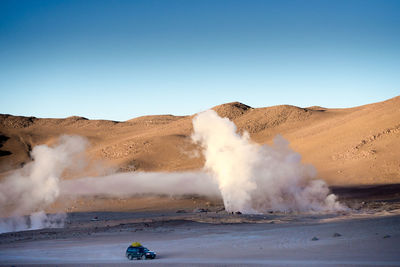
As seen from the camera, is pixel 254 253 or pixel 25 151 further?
pixel 25 151

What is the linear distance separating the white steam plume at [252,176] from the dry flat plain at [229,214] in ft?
11.1

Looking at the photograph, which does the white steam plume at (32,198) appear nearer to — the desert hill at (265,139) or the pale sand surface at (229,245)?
the pale sand surface at (229,245)

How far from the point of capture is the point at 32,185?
66312 millimetres

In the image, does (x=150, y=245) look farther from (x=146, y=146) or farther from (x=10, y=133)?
(x=10, y=133)

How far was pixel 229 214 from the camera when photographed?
54.5 meters

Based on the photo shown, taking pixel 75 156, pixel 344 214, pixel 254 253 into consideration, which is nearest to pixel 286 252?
pixel 254 253

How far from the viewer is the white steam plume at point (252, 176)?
188 ft

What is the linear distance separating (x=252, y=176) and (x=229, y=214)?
20.0 ft

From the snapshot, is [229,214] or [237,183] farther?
[237,183]

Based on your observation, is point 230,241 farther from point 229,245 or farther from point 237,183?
point 237,183

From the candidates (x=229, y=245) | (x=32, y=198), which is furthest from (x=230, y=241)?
(x=32, y=198)

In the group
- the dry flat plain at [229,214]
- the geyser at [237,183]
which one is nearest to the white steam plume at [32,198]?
the geyser at [237,183]

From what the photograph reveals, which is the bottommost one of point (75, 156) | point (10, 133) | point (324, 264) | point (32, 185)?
point (324, 264)

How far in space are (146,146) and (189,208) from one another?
4642 cm
